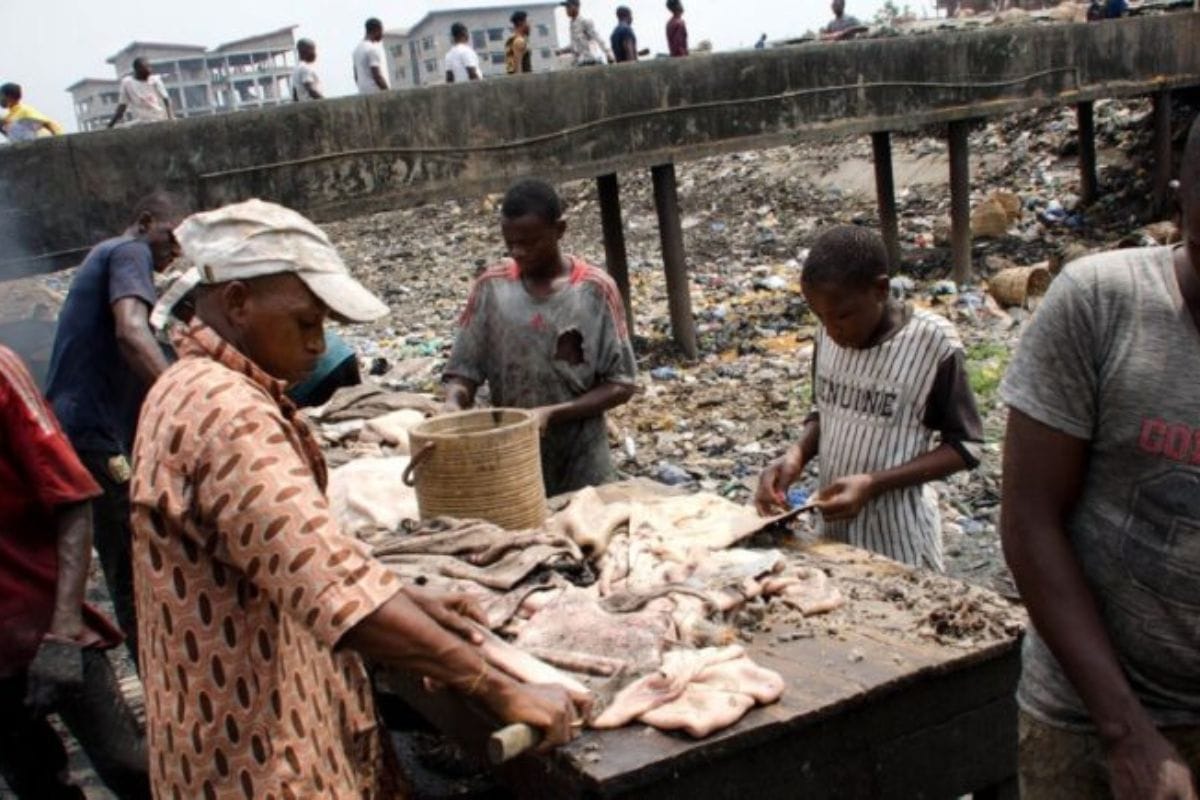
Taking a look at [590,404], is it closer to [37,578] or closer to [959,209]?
[37,578]

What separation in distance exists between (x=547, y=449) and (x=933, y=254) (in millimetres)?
10632

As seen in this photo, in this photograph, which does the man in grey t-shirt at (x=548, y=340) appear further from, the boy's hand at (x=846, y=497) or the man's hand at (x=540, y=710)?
the man's hand at (x=540, y=710)

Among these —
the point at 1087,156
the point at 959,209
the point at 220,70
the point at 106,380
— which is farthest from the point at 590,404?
the point at 220,70

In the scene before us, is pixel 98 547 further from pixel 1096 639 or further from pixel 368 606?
pixel 1096 639

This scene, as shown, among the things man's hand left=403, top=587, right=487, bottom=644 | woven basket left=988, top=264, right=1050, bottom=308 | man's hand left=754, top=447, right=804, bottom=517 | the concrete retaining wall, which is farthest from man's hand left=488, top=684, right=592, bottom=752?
woven basket left=988, top=264, right=1050, bottom=308

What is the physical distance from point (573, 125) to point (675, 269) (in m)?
2.01

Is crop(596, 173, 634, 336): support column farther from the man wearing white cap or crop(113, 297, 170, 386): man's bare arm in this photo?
the man wearing white cap

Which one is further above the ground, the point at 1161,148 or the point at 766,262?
the point at 1161,148

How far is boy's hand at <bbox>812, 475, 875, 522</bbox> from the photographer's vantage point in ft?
9.80

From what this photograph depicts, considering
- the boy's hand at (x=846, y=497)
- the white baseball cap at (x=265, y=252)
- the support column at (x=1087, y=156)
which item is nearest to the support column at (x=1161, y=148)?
the support column at (x=1087, y=156)

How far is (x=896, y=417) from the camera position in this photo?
307cm

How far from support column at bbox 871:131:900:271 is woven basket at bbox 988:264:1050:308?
1.70m

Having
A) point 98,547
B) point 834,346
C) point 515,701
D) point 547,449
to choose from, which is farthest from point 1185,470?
point 98,547

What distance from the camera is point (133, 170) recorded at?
23.4 ft
